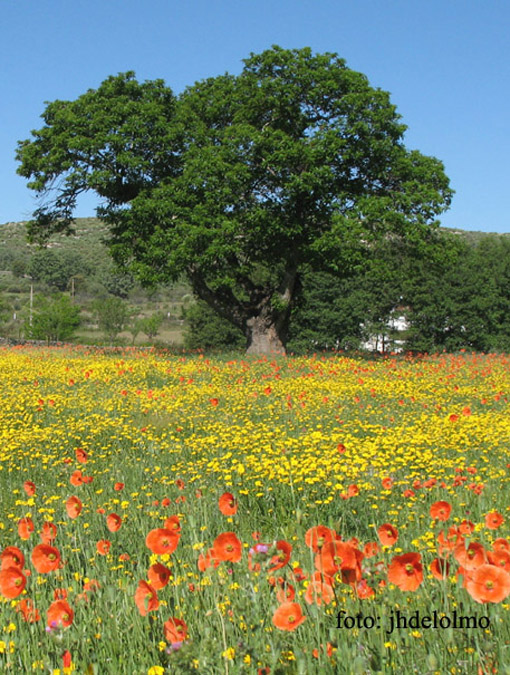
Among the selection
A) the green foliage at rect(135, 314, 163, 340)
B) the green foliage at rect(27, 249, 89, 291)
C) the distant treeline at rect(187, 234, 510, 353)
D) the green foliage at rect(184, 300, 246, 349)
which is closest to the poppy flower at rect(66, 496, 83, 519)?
the distant treeline at rect(187, 234, 510, 353)

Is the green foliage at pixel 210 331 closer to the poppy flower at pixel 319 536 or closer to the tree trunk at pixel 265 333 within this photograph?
the tree trunk at pixel 265 333

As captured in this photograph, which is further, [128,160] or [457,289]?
[457,289]

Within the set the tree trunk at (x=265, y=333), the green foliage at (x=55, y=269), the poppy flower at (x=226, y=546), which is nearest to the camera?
the poppy flower at (x=226, y=546)

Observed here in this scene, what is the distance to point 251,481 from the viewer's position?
18.6 ft

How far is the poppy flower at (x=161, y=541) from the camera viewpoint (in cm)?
230

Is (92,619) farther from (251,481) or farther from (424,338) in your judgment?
(424,338)

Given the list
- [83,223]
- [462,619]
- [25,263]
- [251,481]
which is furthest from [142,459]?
[83,223]

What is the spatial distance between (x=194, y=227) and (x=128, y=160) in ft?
12.0

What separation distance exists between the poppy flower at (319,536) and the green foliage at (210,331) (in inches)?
1482

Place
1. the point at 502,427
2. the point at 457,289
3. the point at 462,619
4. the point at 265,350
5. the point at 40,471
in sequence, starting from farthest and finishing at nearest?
the point at 457,289
the point at 265,350
the point at 502,427
the point at 40,471
the point at 462,619

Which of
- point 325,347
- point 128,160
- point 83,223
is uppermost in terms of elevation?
point 83,223

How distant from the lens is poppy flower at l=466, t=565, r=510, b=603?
71.6 inches

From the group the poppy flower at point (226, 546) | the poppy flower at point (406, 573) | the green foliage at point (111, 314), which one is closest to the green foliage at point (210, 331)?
the green foliage at point (111, 314)

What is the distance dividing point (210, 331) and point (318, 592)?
3864cm
